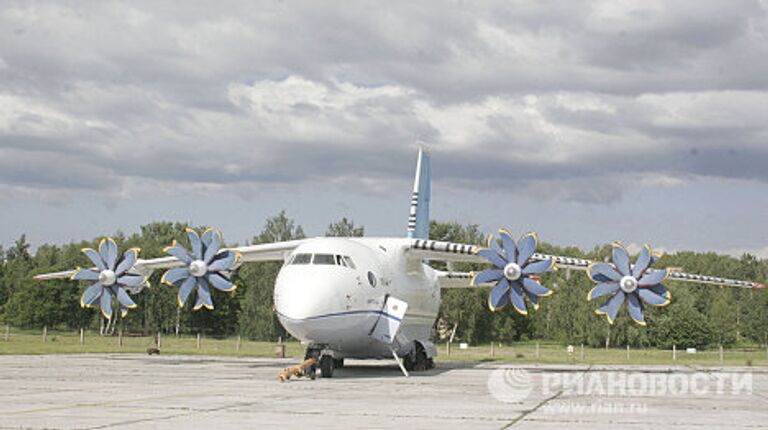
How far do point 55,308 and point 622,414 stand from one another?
83.5 metres

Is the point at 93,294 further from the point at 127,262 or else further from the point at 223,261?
the point at 223,261

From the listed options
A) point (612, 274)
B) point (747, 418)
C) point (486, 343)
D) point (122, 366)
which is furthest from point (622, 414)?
point (486, 343)

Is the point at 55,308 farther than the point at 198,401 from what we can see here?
Yes

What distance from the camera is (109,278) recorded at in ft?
96.1

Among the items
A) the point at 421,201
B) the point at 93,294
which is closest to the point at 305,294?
the point at 93,294

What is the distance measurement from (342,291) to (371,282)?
5.79ft

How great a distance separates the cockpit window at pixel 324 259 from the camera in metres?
21.9

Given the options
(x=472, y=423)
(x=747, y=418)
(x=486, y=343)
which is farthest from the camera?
(x=486, y=343)

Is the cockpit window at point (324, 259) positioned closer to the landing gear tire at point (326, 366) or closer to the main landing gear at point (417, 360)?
the landing gear tire at point (326, 366)

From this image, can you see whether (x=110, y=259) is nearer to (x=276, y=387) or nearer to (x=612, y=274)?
(x=276, y=387)

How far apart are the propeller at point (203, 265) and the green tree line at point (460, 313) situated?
149 ft

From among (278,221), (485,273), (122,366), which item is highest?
(278,221)

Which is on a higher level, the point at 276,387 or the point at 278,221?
the point at 278,221

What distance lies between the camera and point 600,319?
7500 cm
